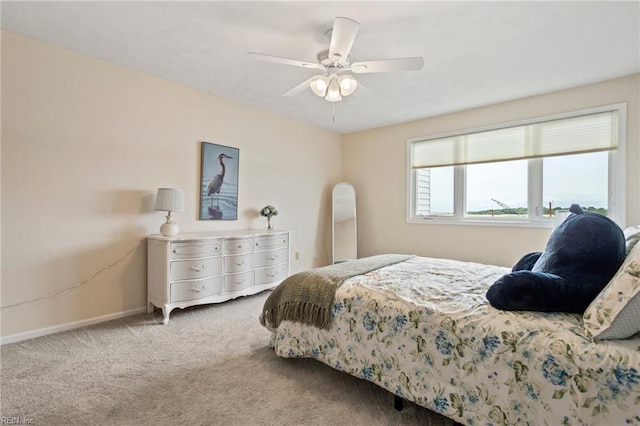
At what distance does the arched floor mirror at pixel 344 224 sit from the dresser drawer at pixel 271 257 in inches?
47.8

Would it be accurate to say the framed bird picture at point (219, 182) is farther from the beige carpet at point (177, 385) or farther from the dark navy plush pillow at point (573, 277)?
the dark navy plush pillow at point (573, 277)

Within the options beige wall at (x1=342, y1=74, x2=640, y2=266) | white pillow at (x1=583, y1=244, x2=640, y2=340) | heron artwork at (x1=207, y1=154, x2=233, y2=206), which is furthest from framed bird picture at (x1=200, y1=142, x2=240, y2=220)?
white pillow at (x1=583, y1=244, x2=640, y2=340)

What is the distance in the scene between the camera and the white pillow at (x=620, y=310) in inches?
43.7

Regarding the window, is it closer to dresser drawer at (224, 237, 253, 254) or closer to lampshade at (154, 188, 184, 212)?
dresser drawer at (224, 237, 253, 254)

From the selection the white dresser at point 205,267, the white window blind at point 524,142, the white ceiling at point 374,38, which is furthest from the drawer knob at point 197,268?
the white window blind at point 524,142

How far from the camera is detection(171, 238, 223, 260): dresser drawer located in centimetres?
288

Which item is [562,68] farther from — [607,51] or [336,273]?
[336,273]

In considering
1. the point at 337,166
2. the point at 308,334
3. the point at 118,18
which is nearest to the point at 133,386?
the point at 308,334

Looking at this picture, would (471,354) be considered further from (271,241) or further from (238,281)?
(271,241)

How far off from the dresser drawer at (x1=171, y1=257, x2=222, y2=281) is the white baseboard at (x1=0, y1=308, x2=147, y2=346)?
67cm

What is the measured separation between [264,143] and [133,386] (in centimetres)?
313

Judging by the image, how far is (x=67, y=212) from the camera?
2656 millimetres

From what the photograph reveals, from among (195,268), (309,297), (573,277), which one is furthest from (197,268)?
(573,277)

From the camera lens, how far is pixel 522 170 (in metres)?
3.66
